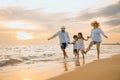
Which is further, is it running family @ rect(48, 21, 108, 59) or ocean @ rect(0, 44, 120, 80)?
running family @ rect(48, 21, 108, 59)

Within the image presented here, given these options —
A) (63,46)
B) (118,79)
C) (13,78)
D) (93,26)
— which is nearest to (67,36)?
(63,46)

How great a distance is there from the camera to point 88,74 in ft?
23.7

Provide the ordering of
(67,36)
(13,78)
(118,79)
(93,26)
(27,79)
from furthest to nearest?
(67,36)
(93,26)
(13,78)
(27,79)
(118,79)

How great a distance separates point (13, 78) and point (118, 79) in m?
5.31

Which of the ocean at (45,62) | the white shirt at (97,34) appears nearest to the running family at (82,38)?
the white shirt at (97,34)

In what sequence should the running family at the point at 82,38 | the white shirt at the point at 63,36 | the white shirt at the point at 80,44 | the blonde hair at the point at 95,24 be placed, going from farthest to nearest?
the white shirt at the point at 63,36 < the white shirt at the point at 80,44 < the running family at the point at 82,38 < the blonde hair at the point at 95,24

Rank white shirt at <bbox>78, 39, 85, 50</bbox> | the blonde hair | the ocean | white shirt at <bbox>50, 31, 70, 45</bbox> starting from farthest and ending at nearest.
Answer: white shirt at <bbox>50, 31, 70, 45</bbox> < white shirt at <bbox>78, 39, 85, 50</bbox> < the blonde hair < the ocean

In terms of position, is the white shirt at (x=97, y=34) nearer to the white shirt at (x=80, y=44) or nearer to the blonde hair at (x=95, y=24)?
the blonde hair at (x=95, y=24)

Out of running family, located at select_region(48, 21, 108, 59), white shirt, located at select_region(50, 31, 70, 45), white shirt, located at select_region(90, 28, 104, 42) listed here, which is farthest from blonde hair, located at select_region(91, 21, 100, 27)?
white shirt, located at select_region(50, 31, 70, 45)

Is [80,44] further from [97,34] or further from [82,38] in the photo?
[97,34]

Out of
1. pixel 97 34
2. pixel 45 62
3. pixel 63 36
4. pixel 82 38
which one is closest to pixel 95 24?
pixel 97 34

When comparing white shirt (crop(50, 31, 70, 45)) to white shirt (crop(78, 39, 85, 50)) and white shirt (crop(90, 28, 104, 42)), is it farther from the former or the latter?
white shirt (crop(90, 28, 104, 42))

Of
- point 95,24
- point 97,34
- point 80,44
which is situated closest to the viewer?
point 95,24

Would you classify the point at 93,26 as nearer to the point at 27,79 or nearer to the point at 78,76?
the point at 27,79
